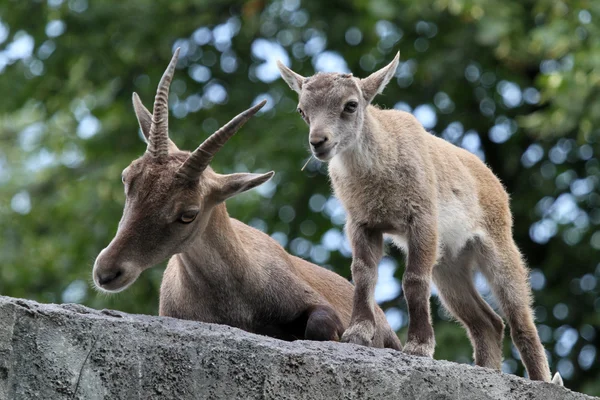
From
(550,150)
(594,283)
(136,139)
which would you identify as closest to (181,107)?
(136,139)

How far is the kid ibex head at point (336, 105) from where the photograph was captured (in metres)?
7.23

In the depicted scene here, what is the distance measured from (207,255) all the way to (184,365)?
1658 millimetres

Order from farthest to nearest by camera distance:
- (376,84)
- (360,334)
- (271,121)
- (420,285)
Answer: (271,121), (376,84), (420,285), (360,334)

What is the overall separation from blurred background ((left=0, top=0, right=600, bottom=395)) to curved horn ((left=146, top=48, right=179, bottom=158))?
757cm

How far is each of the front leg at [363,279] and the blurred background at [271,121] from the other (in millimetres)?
6967

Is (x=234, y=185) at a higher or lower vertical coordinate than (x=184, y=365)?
higher

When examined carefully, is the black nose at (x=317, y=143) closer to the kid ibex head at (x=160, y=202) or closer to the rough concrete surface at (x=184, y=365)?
the kid ibex head at (x=160, y=202)

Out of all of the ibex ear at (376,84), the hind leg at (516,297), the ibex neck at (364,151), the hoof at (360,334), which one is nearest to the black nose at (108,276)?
the hoof at (360,334)

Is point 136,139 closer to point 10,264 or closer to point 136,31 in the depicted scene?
point 136,31

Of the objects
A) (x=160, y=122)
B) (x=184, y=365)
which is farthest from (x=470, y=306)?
(x=184, y=365)

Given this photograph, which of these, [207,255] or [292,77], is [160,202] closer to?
[207,255]

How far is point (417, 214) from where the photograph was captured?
23.8ft

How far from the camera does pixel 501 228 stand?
820 cm

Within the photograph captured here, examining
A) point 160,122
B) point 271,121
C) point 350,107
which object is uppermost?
point 160,122
